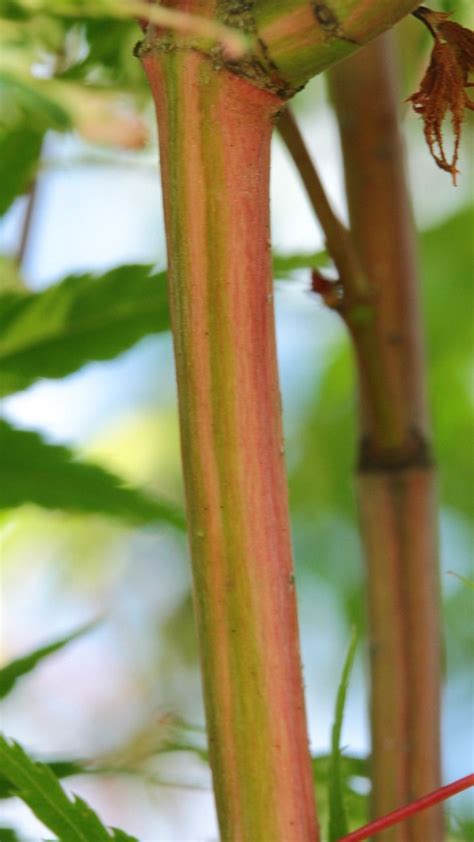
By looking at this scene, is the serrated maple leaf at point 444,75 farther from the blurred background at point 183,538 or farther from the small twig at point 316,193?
the blurred background at point 183,538

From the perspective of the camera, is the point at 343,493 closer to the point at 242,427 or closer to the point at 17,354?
the point at 17,354

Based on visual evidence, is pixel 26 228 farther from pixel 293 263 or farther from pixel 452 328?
pixel 452 328

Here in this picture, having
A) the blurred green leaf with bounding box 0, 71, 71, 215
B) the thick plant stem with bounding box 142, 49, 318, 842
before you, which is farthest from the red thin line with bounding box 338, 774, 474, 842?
the blurred green leaf with bounding box 0, 71, 71, 215

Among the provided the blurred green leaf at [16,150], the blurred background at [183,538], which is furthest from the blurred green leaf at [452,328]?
the blurred green leaf at [16,150]

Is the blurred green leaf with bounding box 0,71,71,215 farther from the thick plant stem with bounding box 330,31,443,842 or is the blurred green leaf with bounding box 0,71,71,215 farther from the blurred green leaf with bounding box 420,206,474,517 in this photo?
the blurred green leaf with bounding box 420,206,474,517

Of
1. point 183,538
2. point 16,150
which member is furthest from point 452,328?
point 16,150

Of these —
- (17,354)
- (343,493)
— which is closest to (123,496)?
(17,354)
